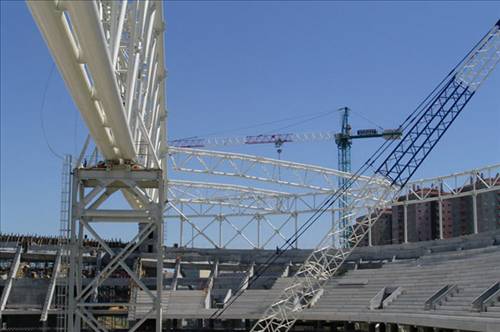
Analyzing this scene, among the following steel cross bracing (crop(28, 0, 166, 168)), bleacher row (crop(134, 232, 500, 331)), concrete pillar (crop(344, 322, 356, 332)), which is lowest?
concrete pillar (crop(344, 322, 356, 332))

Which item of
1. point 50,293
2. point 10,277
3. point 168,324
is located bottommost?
point 168,324

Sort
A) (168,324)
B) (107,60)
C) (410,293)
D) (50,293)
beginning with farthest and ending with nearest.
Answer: (168,324), (50,293), (410,293), (107,60)

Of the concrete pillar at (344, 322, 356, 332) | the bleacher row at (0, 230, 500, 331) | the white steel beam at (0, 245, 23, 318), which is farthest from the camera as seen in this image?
the white steel beam at (0, 245, 23, 318)

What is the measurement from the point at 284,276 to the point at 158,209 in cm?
4388

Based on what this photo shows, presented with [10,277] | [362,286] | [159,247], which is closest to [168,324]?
[10,277]

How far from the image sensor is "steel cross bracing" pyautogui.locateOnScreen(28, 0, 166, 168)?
1439 centimetres

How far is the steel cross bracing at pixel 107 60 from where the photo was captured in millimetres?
14391

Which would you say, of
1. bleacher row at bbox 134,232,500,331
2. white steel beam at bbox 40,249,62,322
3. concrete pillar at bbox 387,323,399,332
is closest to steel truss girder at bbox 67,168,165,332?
bleacher row at bbox 134,232,500,331

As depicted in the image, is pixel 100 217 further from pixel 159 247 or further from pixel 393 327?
pixel 393 327

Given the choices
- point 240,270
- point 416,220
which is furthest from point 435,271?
point 416,220

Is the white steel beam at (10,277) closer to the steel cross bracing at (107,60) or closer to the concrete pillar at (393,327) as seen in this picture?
the concrete pillar at (393,327)

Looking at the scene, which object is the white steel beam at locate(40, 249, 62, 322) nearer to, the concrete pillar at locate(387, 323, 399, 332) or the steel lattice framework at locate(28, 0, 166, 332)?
the concrete pillar at locate(387, 323, 399, 332)

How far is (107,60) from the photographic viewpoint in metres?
15.3

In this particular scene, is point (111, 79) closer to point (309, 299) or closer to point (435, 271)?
point (435, 271)
